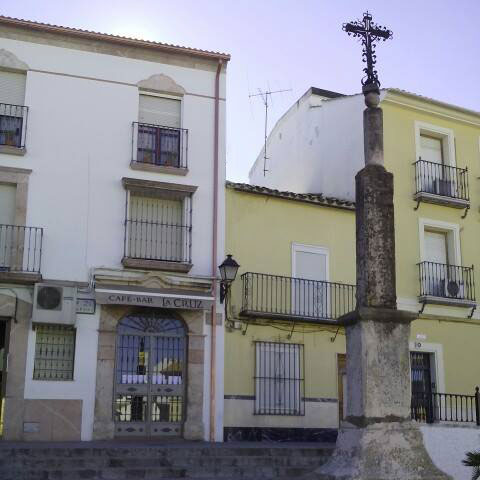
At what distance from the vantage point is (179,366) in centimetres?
1582

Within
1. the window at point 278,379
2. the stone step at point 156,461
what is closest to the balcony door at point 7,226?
the stone step at point 156,461

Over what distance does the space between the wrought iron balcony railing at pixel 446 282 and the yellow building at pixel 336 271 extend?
1.1 inches

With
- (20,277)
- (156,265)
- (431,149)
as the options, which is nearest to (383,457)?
(156,265)

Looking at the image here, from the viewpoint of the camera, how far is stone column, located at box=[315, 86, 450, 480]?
7988 mm

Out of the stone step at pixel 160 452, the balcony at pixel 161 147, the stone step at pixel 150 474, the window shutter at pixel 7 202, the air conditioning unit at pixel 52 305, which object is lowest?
the stone step at pixel 150 474

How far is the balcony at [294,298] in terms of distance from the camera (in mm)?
16516

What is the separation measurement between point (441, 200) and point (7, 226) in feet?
34.6

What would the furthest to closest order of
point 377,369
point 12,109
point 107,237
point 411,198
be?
point 411,198 → point 12,109 → point 107,237 → point 377,369

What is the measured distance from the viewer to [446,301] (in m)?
18.3

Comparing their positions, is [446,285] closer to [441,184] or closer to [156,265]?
[441,184]

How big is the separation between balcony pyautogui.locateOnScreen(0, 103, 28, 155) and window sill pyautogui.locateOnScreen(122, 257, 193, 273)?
3238 mm

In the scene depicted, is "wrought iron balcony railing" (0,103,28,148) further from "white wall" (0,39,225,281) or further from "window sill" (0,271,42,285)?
"window sill" (0,271,42,285)

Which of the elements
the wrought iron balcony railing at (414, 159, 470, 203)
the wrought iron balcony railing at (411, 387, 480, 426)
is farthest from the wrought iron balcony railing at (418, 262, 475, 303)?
the wrought iron balcony railing at (411, 387, 480, 426)

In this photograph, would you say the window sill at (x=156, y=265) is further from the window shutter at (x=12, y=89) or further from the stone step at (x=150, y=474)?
the stone step at (x=150, y=474)
